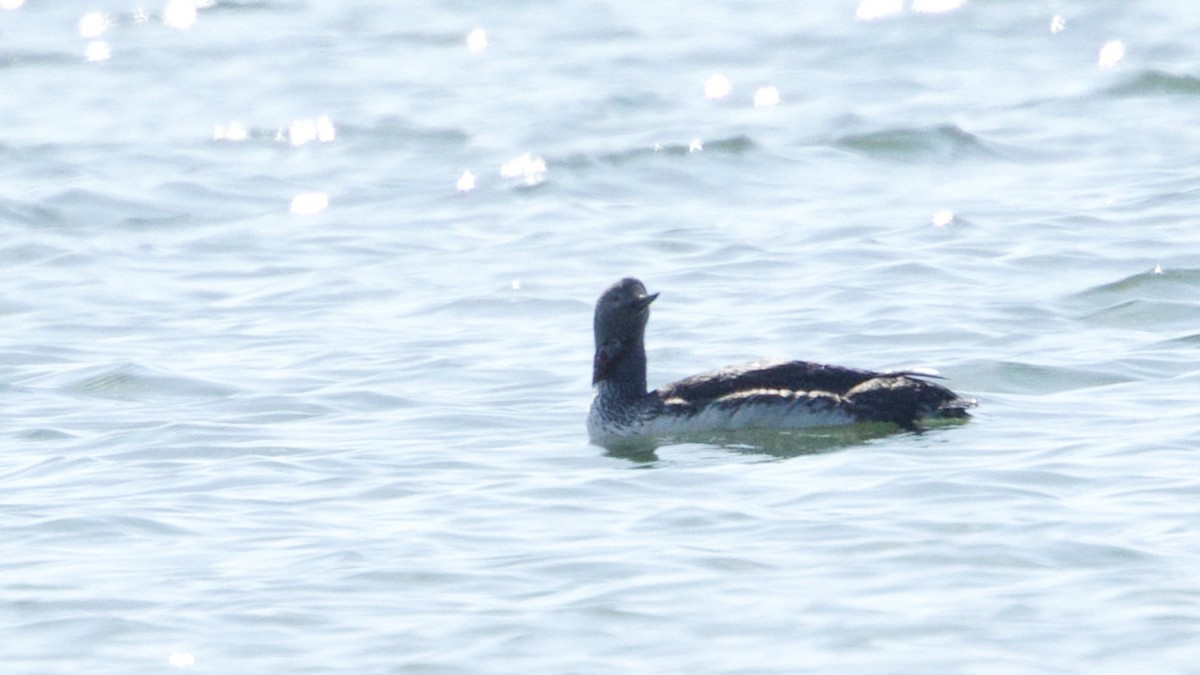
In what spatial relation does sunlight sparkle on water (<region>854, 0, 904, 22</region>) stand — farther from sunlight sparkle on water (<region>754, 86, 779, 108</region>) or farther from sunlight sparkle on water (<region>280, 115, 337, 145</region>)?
sunlight sparkle on water (<region>280, 115, 337, 145</region>)

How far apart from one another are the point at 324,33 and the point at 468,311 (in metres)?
14.6

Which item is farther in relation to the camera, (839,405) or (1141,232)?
(1141,232)

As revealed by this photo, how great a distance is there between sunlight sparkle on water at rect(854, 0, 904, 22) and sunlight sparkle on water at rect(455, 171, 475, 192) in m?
9.33

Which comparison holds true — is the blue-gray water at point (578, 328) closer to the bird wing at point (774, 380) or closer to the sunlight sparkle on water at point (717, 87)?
the sunlight sparkle on water at point (717, 87)

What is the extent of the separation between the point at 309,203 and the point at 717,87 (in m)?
6.50

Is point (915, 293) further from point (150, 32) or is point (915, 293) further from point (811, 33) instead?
point (150, 32)

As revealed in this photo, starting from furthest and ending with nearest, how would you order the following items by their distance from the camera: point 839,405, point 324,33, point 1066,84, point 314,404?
point 324,33
point 1066,84
point 314,404
point 839,405

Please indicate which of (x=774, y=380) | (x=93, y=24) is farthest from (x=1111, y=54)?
(x=774, y=380)

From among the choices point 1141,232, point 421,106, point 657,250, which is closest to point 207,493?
point 657,250

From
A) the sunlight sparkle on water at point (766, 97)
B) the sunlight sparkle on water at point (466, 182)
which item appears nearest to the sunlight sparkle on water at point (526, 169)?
the sunlight sparkle on water at point (466, 182)

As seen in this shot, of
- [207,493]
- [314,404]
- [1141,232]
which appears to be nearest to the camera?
[207,493]

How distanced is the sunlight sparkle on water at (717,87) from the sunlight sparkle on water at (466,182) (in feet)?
14.7

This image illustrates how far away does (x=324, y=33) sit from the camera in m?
30.5

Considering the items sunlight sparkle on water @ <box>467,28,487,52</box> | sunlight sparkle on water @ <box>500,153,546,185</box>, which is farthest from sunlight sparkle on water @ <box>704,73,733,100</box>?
sunlight sparkle on water @ <box>500,153,546,185</box>
